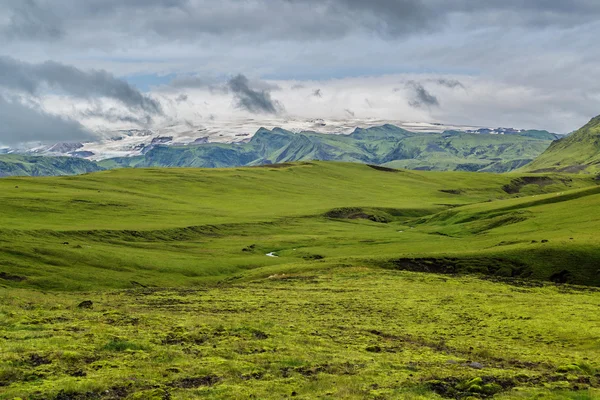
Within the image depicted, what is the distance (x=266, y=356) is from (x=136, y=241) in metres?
99.7

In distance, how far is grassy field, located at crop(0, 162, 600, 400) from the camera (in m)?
27.5

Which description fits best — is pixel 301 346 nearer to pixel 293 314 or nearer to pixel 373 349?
pixel 373 349

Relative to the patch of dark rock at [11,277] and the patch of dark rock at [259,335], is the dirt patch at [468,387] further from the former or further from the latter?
the patch of dark rock at [11,277]

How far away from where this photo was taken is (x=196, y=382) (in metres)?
26.9

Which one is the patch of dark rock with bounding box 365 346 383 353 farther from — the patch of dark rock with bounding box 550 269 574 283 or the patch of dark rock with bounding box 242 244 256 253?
the patch of dark rock with bounding box 242 244 256 253

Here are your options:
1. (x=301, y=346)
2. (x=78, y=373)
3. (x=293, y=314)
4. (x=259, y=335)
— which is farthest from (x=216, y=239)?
(x=78, y=373)

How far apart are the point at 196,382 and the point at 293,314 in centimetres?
2756

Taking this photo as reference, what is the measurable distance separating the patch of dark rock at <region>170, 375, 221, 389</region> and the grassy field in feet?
0.31

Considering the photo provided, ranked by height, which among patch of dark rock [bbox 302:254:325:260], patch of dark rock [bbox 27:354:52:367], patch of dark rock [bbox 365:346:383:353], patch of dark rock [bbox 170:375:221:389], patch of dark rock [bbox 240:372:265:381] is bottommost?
patch of dark rock [bbox 302:254:325:260]

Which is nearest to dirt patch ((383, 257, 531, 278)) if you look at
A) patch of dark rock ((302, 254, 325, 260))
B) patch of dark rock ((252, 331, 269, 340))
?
patch of dark rock ((302, 254, 325, 260))

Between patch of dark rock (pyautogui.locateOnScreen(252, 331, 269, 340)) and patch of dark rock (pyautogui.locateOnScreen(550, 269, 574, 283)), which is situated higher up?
patch of dark rock (pyautogui.locateOnScreen(252, 331, 269, 340))

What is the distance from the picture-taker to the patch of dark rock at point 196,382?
26156 millimetres

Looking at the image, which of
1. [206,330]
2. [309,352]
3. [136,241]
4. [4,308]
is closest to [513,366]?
[309,352]

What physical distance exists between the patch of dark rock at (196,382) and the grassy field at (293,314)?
96 mm
